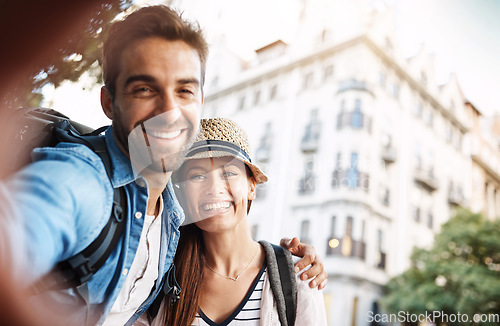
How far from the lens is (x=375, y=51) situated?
533 centimetres

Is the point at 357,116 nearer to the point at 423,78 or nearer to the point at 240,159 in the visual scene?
the point at 423,78

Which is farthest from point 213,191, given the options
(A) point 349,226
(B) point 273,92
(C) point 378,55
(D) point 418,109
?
(D) point 418,109

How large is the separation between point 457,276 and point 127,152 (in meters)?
4.37

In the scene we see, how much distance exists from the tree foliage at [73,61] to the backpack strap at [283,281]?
247 millimetres

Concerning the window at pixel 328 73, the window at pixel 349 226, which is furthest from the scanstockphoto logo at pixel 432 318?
the window at pixel 328 73

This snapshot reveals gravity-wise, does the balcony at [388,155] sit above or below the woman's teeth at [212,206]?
above

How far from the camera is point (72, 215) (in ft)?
0.75

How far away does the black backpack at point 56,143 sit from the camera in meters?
0.24

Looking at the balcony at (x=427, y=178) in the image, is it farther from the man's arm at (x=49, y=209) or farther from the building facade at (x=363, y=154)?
the man's arm at (x=49, y=209)

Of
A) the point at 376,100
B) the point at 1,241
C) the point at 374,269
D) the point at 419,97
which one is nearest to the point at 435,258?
the point at 374,269

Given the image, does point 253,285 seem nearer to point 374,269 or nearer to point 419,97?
point 374,269

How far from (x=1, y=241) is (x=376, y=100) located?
533cm

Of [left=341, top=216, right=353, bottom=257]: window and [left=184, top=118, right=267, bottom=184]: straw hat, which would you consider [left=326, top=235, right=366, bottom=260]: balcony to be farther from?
[left=184, top=118, right=267, bottom=184]: straw hat

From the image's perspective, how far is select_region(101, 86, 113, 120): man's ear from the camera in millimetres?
297
